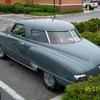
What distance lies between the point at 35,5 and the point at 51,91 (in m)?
29.3

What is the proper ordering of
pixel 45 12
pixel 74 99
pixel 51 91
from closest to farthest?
pixel 74 99 → pixel 51 91 → pixel 45 12

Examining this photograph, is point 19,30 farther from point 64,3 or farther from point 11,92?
point 64,3

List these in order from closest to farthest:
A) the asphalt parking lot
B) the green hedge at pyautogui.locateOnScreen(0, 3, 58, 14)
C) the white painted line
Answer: the white painted line, the asphalt parking lot, the green hedge at pyautogui.locateOnScreen(0, 3, 58, 14)

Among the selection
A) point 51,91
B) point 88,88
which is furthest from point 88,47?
point 88,88

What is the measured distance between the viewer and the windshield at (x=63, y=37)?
8.31 m

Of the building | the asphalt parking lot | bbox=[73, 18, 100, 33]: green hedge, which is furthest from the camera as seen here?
the building

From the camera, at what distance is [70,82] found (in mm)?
6918

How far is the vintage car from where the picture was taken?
278 inches

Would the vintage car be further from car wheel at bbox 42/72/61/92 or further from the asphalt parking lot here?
the asphalt parking lot

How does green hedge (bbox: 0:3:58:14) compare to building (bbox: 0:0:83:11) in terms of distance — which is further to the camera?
building (bbox: 0:0:83:11)

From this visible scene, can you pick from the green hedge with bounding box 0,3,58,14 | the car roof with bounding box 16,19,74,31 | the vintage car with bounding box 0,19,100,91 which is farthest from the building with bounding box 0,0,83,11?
the car roof with bounding box 16,19,74,31

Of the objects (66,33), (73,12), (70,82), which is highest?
(66,33)

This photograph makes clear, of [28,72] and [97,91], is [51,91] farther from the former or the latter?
[97,91]

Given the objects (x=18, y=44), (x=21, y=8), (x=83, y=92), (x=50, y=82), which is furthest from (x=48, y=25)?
(x=21, y=8)
